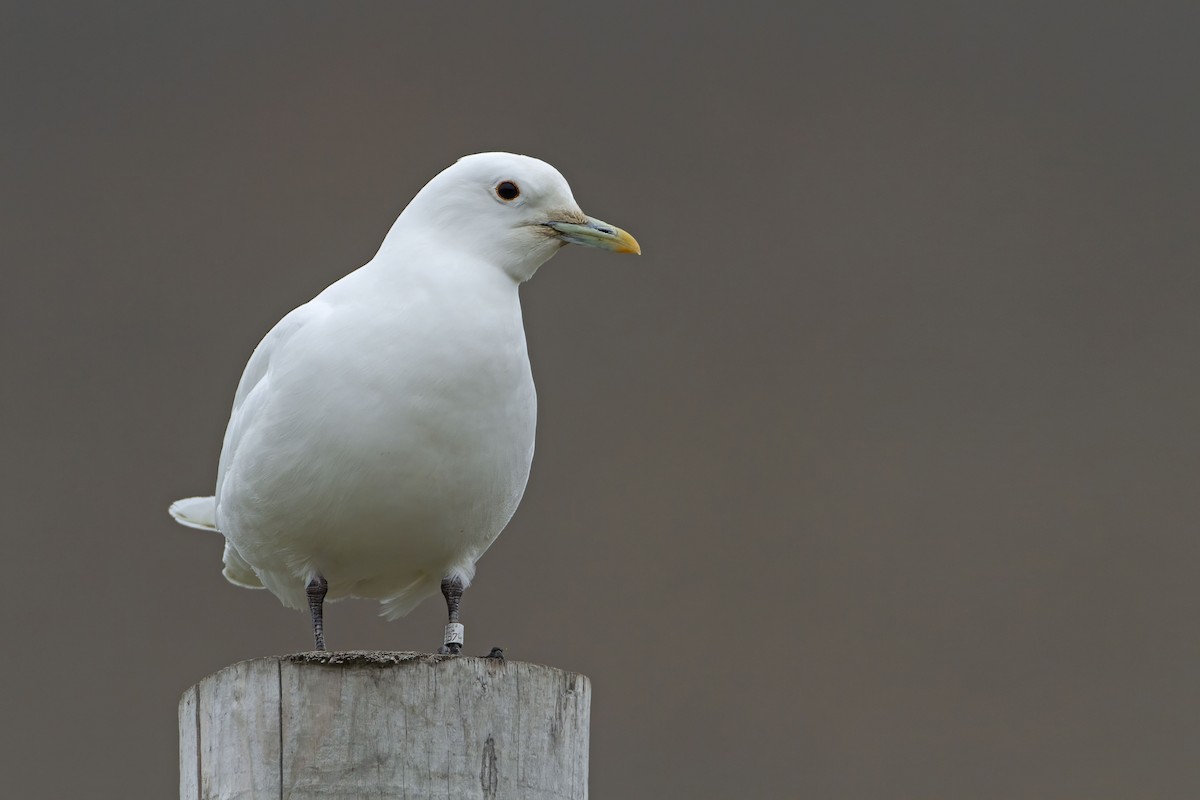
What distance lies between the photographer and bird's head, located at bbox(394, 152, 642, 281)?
3.01m

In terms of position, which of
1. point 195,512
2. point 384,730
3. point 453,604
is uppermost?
point 195,512

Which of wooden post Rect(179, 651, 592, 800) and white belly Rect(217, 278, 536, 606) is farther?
white belly Rect(217, 278, 536, 606)

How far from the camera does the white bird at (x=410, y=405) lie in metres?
2.81

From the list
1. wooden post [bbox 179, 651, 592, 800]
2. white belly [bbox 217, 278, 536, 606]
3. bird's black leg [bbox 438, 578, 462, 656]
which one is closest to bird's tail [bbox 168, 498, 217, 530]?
white belly [bbox 217, 278, 536, 606]

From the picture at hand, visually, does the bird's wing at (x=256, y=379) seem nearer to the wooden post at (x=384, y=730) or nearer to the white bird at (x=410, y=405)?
the white bird at (x=410, y=405)

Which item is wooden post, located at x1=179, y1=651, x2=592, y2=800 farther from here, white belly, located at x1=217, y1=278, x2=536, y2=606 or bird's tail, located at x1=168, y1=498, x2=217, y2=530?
bird's tail, located at x1=168, y1=498, x2=217, y2=530

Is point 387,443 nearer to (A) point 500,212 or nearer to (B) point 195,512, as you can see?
(A) point 500,212

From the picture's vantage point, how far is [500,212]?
3.02m

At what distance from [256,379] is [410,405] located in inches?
19.1

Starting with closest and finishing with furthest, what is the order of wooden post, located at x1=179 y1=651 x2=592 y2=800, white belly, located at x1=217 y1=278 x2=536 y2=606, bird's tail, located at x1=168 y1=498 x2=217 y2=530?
wooden post, located at x1=179 y1=651 x2=592 y2=800 → white belly, located at x1=217 y1=278 x2=536 y2=606 → bird's tail, located at x1=168 y1=498 x2=217 y2=530

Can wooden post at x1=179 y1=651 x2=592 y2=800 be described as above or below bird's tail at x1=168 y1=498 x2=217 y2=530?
below

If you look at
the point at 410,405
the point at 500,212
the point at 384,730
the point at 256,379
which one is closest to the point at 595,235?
the point at 500,212

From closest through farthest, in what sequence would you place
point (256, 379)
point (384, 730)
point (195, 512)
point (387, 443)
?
point (384, 730), point (387, 443), point (256, 379), point (195, 512)

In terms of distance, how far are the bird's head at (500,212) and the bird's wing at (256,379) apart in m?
0.25
